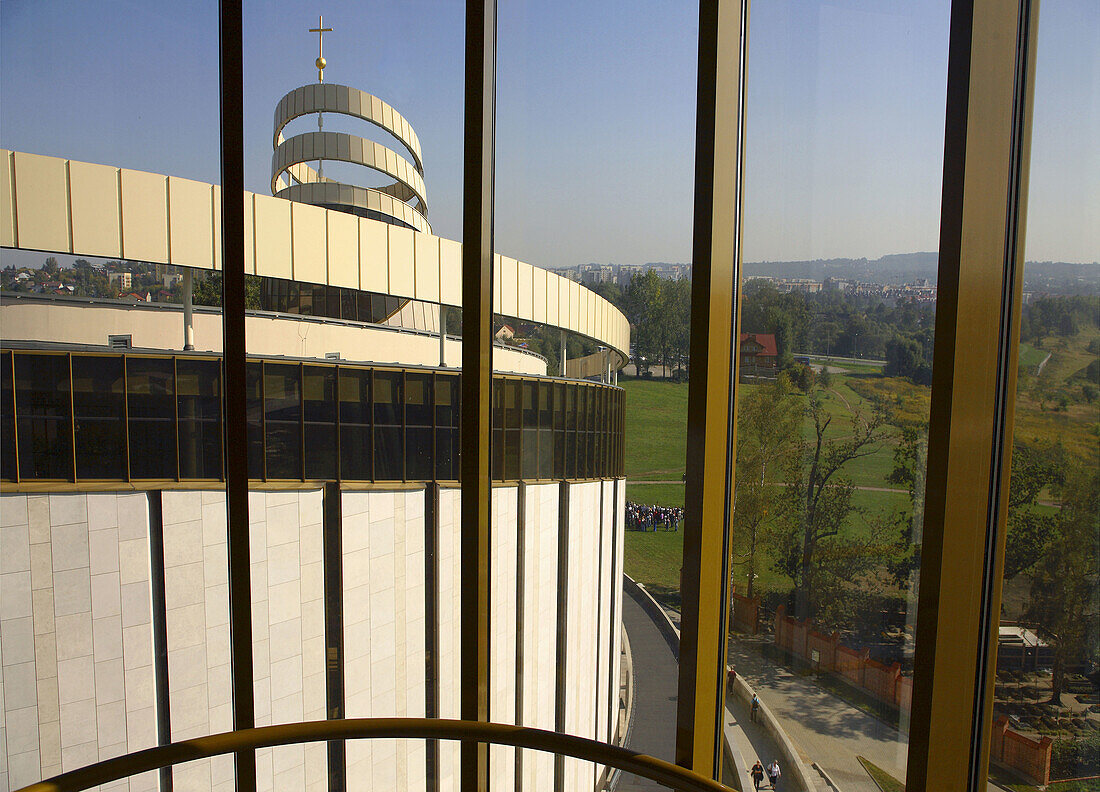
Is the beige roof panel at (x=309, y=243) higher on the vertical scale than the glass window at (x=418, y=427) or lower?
higher

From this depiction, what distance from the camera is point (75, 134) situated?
A: 11.9 ft

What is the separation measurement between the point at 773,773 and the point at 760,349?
6.01 ft

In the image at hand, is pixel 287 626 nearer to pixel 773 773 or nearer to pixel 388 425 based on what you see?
pixel 388 425

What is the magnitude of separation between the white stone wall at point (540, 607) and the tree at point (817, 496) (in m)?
2.22

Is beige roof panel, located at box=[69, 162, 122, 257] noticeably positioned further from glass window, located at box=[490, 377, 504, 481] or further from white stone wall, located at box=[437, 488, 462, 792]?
white stone wall, located at box=[437, 488, 462, 792]

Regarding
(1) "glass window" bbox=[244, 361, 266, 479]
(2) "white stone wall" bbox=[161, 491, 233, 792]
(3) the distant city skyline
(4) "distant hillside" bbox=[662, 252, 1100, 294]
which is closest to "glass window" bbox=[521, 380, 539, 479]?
(3) the distant city skyline

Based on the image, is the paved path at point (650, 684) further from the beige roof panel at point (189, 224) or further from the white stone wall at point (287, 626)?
the beige roof panel at point (189, 224)

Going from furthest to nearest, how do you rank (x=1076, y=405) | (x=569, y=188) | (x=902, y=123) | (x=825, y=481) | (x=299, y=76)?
(x=299, y=76)
(x=569, y=188)
(x=825, y=481)
(x=902, y=123)
(x=1076, y=405)

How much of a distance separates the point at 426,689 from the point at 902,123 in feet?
14.5

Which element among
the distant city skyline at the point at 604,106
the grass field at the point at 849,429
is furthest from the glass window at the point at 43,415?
the grass field at the point at 849,429

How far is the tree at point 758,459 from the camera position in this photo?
2643 mm

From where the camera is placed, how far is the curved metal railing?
1.20 meters

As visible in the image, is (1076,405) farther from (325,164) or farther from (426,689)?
(325,164)

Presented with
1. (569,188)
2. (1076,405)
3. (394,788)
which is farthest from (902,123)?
(394,788)
